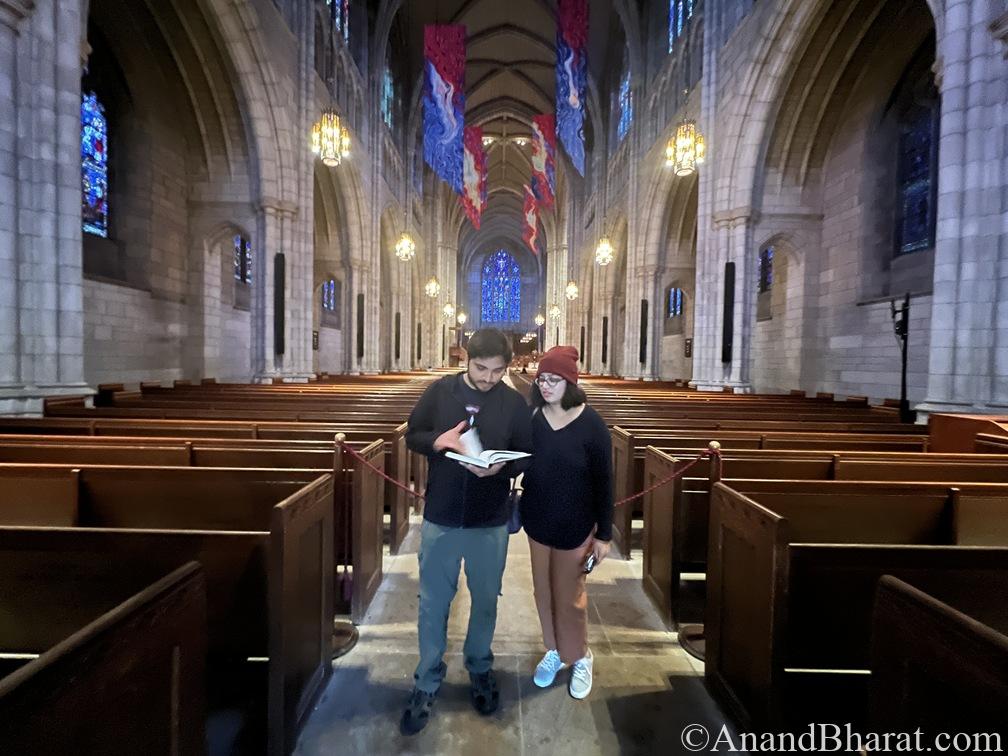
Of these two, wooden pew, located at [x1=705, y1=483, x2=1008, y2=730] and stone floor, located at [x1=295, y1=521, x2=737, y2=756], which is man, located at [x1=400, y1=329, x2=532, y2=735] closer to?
stone floor, located at [x1=295, y1=521, x2=737, y2=756]

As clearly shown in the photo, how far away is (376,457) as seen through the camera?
3.72 meters

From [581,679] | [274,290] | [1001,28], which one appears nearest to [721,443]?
Answer: [581,679]

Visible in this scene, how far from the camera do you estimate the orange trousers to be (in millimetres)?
2477

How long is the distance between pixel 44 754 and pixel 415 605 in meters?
2.74

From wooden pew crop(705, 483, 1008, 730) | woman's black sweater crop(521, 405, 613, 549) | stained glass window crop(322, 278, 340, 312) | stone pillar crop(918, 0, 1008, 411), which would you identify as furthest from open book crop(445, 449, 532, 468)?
stained glass window crop(322, 278, 340, 312)

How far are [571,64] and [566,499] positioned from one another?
18.1 meters

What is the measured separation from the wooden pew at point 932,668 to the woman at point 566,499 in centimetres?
114

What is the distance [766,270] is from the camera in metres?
15.2

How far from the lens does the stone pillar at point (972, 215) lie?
5.48 meters

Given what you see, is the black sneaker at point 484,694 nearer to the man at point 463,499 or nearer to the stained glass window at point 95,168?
the man at point 463,499

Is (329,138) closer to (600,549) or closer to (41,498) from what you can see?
(41,498)

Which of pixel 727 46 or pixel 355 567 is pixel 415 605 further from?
pixel 727 46

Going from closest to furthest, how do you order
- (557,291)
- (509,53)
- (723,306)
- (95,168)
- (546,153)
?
(95,168) < (723,306) < (546,153) < (509,53) < (557,291)

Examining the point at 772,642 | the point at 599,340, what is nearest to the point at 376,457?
the point at 772,642
